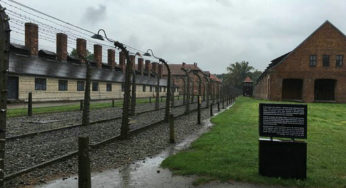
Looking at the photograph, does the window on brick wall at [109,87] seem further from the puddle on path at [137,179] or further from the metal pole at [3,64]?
the metal pole at [3,64]

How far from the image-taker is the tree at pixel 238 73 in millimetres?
100769

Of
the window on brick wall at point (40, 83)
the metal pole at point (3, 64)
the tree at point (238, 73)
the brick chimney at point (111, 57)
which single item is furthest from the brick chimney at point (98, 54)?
the tree at point (238, 73)

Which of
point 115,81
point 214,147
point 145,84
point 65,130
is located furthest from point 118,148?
point 145,84

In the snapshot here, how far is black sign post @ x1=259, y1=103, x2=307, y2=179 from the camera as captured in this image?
17.4 ft

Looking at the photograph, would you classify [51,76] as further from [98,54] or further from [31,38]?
[98,54]

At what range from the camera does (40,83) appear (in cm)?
2598

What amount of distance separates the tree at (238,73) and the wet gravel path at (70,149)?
91.2 meters

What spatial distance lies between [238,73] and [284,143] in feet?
330

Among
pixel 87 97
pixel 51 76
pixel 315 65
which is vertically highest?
pixel 315 65

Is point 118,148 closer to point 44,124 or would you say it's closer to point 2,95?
point 2,95

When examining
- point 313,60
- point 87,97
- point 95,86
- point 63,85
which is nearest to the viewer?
point 87,97

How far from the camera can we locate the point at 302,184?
5023 mm

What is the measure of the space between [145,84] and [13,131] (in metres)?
39.2

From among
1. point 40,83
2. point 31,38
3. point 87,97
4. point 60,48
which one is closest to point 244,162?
point 87,97
